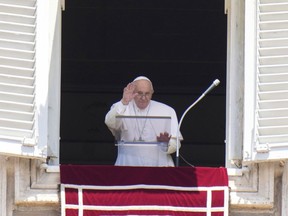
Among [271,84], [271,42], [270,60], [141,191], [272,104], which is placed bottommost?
[141,191]

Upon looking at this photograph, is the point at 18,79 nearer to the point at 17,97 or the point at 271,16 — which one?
the point at 17,97

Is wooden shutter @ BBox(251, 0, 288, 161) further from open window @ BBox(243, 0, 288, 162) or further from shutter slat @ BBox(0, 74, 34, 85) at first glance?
shutter slat @ BBox(0, 74, 34, 85)

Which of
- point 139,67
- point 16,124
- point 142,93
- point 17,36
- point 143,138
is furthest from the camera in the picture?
point 139,67

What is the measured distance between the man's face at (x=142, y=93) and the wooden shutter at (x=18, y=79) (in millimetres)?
930

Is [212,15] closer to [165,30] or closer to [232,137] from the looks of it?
[165,30]

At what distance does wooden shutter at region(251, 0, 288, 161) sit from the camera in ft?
41.4

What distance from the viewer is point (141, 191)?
12.7 m

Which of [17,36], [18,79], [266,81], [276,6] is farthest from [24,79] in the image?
[276,6]

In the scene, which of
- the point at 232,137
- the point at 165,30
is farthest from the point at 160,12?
the point at 232,137

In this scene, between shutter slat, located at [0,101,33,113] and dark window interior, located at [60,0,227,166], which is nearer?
shutter slat, located at [0,101,33,113]

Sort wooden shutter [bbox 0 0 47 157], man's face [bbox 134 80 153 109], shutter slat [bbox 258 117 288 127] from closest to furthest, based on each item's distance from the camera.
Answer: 1. wooden shutter [bbox 0 0 47 157]
2. shutter slat [bbox 258 117 288 127]
3. man's face [bbox 134 80 153 109]

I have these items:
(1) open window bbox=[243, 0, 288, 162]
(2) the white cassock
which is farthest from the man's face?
(1) open window bbox=[243, 0, 288, 162]

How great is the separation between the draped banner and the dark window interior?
192 inches

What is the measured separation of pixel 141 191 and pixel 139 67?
18.2 ft
